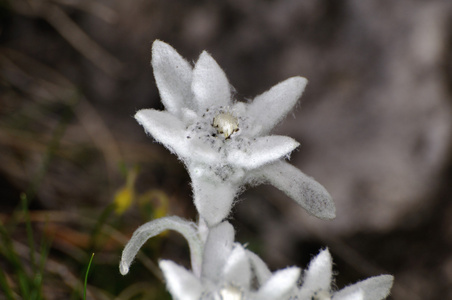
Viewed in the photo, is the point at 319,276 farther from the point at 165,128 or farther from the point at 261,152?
the point at 165,128

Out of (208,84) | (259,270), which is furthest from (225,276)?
(208,84)

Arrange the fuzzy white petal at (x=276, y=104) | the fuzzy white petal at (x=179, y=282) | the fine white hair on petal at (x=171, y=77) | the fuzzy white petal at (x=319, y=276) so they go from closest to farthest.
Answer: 1. the fuzzy white petal at (x=179, y=282)
2. the fuzzy white petal at (x=319, y=276)
3. the fine white hair on petal at (x=171, y=77)
4. the fuzzy white petal at (x=276, y=104)

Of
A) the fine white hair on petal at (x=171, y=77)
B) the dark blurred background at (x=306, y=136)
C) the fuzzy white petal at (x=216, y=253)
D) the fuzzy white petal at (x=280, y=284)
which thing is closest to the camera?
the fuzzy white petal at (x=280, y=284)

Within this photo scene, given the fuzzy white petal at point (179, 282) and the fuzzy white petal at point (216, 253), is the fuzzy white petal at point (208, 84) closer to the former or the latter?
the fuzzy white petal at point (216, 253)

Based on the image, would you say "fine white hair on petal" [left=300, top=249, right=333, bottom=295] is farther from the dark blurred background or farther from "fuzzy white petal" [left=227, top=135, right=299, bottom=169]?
the dark blurred background

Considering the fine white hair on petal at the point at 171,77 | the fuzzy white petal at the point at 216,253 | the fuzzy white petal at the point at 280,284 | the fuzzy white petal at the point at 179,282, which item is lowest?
the fuzzy white petal at the point at 179,282

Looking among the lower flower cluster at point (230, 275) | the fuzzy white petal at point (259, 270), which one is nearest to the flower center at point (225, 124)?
the lower flower cluster at point (230, 275)

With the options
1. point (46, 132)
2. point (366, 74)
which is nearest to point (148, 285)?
point (46, 132)
